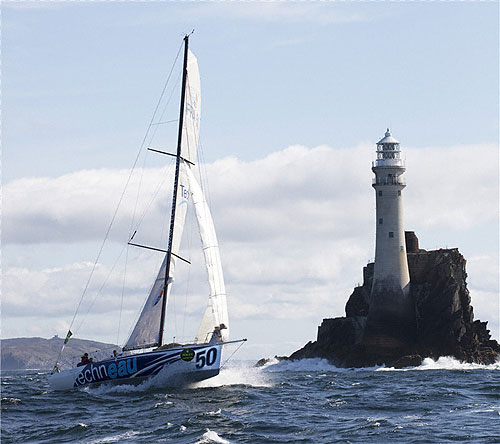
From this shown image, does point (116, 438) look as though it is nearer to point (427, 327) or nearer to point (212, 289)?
point (212, 289)

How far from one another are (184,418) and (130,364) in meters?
9.19

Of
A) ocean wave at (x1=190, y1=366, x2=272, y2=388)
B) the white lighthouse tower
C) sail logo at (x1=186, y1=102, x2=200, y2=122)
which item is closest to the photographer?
ocean wave at (x1=190, y1=366, x2=272, y2=388)

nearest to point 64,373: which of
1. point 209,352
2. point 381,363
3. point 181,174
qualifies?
point 209,352

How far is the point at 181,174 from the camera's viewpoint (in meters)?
41.1

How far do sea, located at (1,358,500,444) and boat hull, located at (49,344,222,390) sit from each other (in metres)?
0.44

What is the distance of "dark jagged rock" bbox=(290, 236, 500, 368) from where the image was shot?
74562 mm

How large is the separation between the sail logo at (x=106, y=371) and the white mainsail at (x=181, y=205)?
1.24 meters

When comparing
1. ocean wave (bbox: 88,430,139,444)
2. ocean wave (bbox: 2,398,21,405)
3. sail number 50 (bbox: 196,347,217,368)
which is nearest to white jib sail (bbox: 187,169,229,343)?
sail number 50 (bbox: 196,347,217,368)

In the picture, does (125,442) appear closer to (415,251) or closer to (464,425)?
(464,425)

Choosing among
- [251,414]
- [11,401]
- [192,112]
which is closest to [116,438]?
[251,414]

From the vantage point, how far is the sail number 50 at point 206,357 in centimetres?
3781

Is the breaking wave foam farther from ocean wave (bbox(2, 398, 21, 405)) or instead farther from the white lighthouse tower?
the white lighthouse tower

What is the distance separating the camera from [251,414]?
3111 centimetres

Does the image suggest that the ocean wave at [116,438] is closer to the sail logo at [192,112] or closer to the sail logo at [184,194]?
the sail logo at [184,194]
